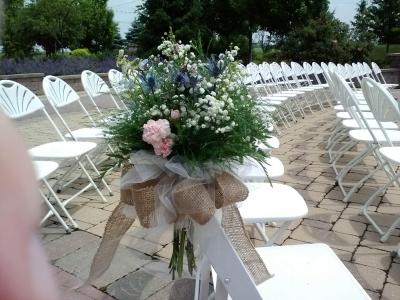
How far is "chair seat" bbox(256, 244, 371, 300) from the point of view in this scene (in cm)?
132

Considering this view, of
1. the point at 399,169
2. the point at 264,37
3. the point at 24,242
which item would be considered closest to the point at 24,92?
the point at 24,242

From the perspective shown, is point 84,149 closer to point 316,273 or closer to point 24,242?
point 316,273

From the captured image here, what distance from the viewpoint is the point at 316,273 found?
144cm

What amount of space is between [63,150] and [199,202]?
2.06 metres

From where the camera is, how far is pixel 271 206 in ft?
5.84

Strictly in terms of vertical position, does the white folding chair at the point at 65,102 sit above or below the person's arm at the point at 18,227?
below

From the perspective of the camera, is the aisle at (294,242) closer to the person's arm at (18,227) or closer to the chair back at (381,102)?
the chair back at (381,102)

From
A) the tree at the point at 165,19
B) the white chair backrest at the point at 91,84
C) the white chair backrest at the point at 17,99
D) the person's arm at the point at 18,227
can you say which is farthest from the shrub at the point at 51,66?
the person's arm at the point at 18,227

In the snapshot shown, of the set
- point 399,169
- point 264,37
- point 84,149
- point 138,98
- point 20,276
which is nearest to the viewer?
point 20,276

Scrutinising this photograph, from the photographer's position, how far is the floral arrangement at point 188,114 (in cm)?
126

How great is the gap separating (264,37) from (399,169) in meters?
15.2

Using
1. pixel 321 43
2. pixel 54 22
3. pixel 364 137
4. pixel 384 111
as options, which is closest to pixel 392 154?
pixel 384 111

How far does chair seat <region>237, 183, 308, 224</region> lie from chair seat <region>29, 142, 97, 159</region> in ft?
4.93

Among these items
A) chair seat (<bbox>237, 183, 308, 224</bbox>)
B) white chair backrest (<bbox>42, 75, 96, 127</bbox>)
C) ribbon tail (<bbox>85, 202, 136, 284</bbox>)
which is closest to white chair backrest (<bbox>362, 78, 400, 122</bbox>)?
chair seat (<bbox>237, 183, 308, 224</bbox>)
